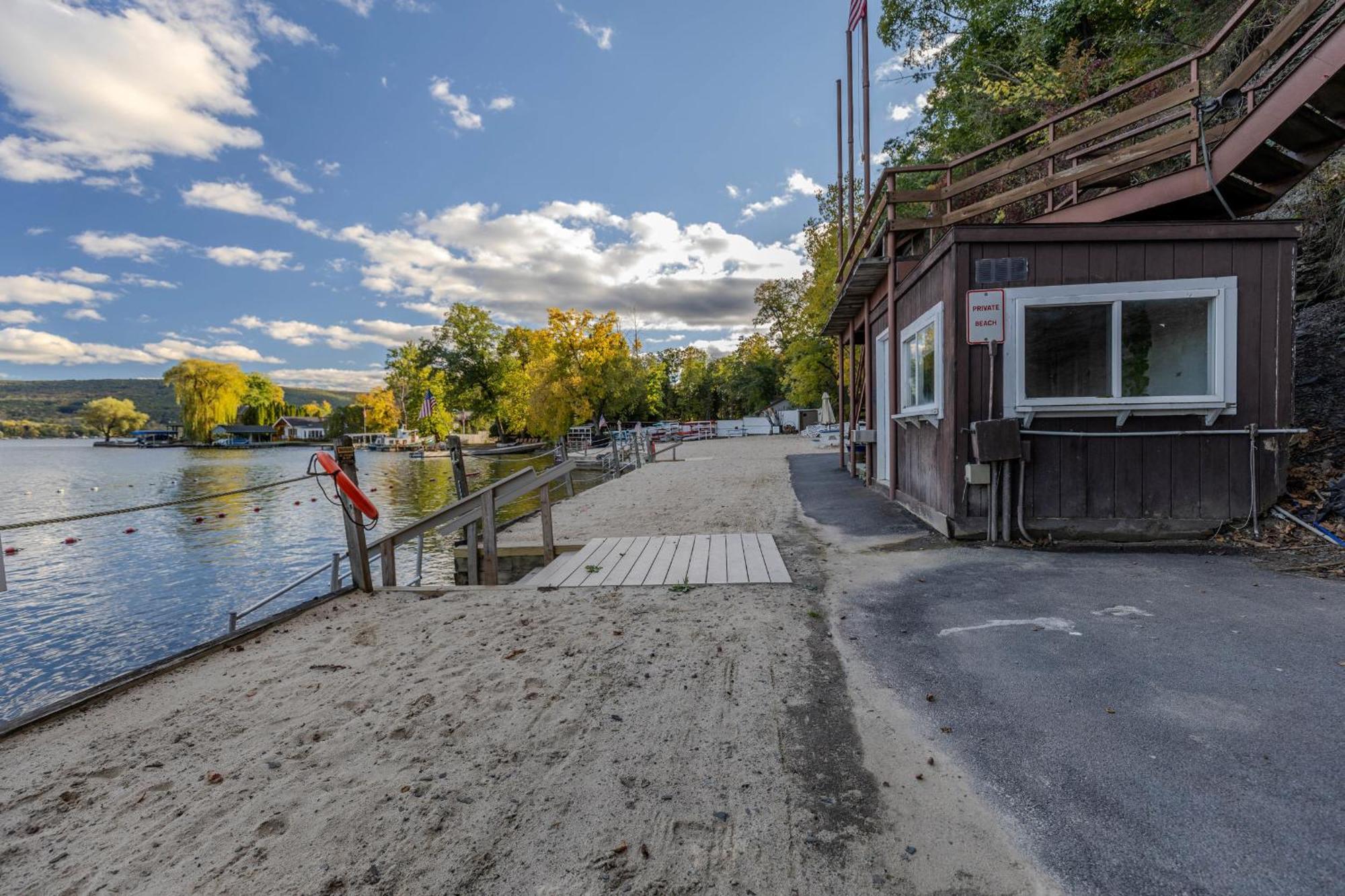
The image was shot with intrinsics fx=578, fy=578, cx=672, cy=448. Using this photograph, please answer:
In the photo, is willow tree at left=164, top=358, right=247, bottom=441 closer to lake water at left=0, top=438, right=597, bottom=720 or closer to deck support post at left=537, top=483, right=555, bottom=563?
lake water at left=0, top=438, right=597, bottom=720

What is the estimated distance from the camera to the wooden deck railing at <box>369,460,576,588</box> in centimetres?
501

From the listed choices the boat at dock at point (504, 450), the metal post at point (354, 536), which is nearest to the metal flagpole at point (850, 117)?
the metal post at point (354, 536)

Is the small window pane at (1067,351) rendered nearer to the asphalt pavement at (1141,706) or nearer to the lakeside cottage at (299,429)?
the asphalt pavement at (1141,706)

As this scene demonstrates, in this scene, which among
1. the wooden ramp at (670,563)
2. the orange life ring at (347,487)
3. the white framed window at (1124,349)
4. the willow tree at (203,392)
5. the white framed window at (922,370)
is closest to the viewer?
the orange life ring at (347,487)

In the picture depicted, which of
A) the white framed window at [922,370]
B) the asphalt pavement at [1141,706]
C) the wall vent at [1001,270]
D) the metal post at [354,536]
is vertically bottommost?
the asphalt pavement at [1141,706]

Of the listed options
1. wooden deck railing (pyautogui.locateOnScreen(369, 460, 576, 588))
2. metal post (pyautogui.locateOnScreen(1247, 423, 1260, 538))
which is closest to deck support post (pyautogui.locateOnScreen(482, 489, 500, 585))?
wooden deck railing (pyautogui.locateOnScreen(369, 460, 576, 588))

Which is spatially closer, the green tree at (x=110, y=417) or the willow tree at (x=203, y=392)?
the willow tree at (x=203, y=392)

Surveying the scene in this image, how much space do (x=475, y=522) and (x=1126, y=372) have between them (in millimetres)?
6000

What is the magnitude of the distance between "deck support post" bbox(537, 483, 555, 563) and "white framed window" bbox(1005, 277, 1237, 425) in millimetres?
4449

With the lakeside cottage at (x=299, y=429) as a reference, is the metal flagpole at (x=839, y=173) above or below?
above

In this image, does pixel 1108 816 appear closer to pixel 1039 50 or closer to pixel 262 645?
pixel 262 645

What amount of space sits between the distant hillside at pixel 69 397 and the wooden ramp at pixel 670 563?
15915 centimetres

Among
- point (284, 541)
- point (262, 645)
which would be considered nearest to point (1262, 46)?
point (262, 645)

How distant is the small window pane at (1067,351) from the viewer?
16.5 ft
